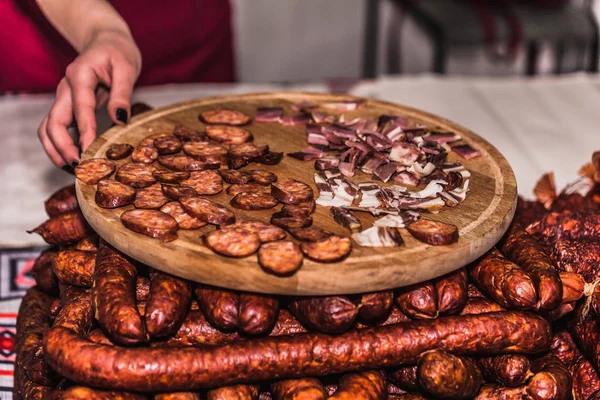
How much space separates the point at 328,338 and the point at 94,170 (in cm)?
80

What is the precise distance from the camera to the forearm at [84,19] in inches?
107

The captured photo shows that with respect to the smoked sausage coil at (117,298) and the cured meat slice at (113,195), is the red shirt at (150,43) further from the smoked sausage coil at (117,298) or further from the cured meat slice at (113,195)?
the smoked sausage coil at (117,298)

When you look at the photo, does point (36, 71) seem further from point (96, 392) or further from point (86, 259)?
point (96, 392)

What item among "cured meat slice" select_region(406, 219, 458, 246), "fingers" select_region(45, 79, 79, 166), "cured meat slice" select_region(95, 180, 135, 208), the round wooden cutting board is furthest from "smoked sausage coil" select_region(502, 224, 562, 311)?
"fingers" select_region(45, 79, 79, 166)

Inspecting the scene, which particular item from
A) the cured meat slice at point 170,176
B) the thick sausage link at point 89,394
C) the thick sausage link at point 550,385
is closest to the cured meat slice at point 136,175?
the cured meat slice at point 170,176

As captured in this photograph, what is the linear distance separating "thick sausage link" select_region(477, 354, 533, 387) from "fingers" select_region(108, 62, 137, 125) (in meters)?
1.33

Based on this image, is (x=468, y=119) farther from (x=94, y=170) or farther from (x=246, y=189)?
(x=94, y=170)

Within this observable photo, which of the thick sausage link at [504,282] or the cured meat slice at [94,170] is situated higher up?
the cured meat slice at [94,170]

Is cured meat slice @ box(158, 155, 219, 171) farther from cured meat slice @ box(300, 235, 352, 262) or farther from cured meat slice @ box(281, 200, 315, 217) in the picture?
cured meat slice @ box(300, 235, 352, 262)

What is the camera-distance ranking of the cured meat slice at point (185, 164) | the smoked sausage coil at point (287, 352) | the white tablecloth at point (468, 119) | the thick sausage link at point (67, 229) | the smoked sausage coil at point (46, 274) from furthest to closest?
the white tablecloth at point (468, 119) → the smoked sausage coil at point (46, 274) → the thick sausage link at point (67, 229) → the cured meat slice at point (185, 164) → the smoked sausage coil at point (287, 352)

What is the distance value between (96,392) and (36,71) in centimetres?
267

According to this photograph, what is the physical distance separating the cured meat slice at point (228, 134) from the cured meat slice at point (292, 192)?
0.33 meters

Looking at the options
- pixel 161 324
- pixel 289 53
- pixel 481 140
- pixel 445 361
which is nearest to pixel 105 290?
pixel 161 324

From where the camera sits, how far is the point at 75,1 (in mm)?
2822
